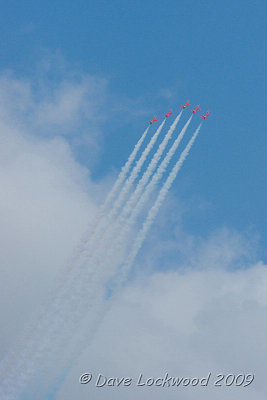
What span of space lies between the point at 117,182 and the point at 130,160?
4.16 metres

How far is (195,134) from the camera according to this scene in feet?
254

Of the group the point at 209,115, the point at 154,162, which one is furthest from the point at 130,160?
the point at 209,115

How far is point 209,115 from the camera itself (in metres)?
87.6

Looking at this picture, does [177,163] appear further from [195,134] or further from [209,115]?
[209,115]

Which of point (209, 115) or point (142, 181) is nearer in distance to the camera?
point (142, 181)

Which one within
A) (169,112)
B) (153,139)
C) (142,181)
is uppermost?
(169,112)

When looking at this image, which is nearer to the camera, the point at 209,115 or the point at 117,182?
the point at 117,182

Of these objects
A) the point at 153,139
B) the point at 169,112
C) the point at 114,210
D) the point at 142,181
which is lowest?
the point at 114,210

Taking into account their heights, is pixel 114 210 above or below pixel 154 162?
below

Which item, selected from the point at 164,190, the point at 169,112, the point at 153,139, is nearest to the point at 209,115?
the point at 169,112

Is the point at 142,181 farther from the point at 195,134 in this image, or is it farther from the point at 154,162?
the point at 195,134

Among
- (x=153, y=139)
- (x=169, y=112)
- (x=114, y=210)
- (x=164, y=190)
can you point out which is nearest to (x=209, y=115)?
(x=169, y=112)

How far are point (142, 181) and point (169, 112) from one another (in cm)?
1604

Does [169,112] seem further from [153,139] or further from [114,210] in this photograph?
[114,210]
